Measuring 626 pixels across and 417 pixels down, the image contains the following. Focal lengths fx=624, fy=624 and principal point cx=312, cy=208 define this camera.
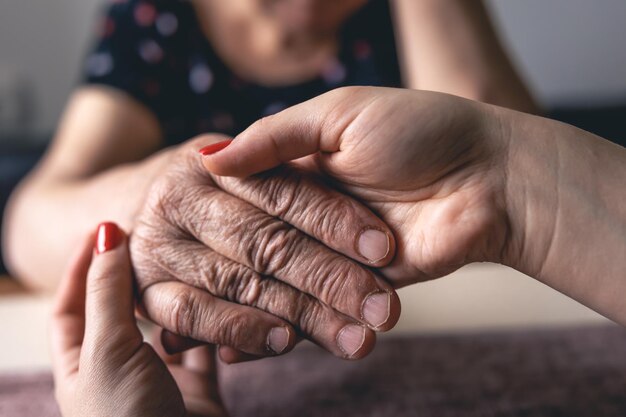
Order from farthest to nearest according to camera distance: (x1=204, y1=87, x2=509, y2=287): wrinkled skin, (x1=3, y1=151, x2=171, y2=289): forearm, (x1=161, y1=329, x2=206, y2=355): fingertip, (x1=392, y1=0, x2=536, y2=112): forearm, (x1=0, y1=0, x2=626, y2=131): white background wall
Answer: (x1=0, y1=0, x2=626, y2=131): white background wall < (x1=392, y1=0, x2=536, y2=112): forearm < (x1=3, y1=151, x2=171, y2=289): forearm < (x1=161, y1=329, x2=206, y2=355): fingertip < (x1=204, y1=87, x2=509, y2=287): wrinkled skin

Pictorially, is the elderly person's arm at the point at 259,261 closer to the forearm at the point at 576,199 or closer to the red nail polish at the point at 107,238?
the red nail polish at the point at 107,238

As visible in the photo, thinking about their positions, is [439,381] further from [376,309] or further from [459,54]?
[459,54]

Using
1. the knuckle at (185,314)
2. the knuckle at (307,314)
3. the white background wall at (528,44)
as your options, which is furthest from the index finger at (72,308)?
the white background wall at (528,44)

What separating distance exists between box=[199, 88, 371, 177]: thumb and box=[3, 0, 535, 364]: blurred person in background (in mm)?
26

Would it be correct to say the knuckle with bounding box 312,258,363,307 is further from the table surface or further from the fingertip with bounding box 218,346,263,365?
the table surface

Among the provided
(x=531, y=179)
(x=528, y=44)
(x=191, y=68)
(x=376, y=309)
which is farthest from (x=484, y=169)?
(x=528, y=44)

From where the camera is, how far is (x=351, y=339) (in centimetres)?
51

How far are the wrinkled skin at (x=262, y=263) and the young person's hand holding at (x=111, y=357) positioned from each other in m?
0.04

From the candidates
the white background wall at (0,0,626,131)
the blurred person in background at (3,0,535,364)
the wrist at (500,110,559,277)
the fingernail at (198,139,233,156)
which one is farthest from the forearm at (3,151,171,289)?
the white background wall at (0,0,626,131)

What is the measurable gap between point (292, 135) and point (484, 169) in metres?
0.15

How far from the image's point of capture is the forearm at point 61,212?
26.1 inches

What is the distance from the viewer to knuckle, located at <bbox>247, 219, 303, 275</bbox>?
1.72 feet

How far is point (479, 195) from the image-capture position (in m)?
0.48

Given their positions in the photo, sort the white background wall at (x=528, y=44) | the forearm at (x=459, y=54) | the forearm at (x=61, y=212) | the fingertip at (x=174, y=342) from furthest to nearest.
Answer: the white background wall at (x=528, y=44) → the forearm at (x=459, y=54) → the forearm at (x=61, y=212) → the fingertip at (x=174, y=342)
